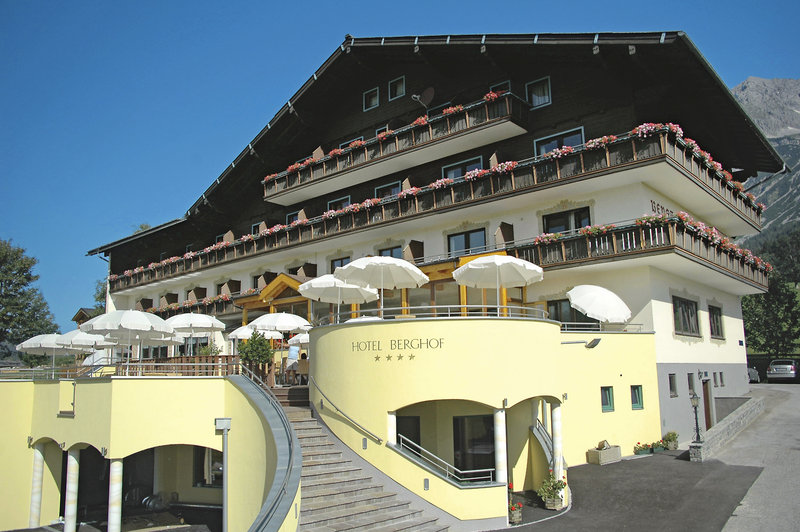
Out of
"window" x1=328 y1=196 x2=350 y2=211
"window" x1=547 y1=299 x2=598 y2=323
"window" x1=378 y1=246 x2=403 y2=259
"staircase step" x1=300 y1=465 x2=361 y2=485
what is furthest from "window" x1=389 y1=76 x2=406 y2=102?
"staircase step" x1=300 y1=465 x2=361 y2=485

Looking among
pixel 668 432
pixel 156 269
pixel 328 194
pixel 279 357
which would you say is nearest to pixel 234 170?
pixel 328 194

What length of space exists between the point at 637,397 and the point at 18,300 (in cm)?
5877

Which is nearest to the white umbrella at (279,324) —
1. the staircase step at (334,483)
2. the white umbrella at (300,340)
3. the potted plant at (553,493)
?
the white umbrella at (300,340)

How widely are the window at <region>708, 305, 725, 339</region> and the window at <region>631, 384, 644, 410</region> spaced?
8848mm

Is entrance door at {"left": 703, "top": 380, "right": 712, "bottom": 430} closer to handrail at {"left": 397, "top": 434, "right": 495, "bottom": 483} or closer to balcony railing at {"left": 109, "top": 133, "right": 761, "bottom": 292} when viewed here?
balcony railing at {"left": 109, "top": 133, "right": 761, "bottom": 292}

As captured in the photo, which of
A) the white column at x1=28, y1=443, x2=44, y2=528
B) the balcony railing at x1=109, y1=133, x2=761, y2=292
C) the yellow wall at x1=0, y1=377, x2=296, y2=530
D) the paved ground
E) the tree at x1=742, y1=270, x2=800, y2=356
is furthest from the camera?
the tree at x1=742, y1=270, x2=800, y2=356

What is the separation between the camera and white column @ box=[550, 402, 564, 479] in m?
15.4

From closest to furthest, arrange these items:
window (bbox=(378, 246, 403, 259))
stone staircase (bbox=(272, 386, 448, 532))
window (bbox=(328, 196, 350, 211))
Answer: stone staircase (bbox=(272, 386, 448, 532)), window (bbox=(378, 246, 403, 259)), window (bbox=(328, 196, 350, 211))

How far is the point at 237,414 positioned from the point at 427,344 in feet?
19.8

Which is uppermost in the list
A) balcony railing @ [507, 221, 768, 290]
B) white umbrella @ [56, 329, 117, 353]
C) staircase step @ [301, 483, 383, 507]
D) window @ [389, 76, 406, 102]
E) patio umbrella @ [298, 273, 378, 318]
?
window @ [389, 76, 406, 102]

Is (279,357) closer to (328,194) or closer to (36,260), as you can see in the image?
(328,194)

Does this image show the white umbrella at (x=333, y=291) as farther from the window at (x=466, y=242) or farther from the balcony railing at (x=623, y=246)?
the balcony railing at (x=623, y=246)

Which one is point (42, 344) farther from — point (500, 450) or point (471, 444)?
point (500, 450)

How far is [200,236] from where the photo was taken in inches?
1645
